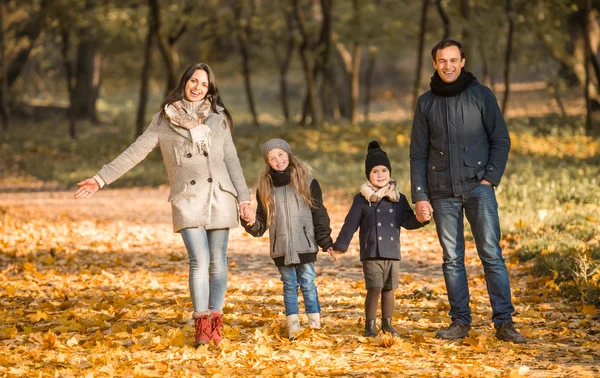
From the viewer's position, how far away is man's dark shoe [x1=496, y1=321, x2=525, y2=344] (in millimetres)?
6484

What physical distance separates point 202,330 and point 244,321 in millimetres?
1077

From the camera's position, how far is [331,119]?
113 feet

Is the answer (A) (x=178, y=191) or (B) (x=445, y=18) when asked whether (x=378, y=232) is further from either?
(B) (x=445, y=18)

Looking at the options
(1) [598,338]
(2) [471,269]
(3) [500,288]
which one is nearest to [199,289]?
(3) [500,288]

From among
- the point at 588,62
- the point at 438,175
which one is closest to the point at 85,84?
the point at 588,62

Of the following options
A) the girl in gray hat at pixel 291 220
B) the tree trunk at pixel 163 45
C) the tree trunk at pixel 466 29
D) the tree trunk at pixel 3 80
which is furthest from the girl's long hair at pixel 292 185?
the tree trunk at pixel 3 80

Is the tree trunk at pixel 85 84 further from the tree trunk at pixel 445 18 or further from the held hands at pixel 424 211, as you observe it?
the held hands at pixel 424 211

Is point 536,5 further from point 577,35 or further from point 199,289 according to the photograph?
point 199,289

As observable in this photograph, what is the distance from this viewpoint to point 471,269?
10.3 m

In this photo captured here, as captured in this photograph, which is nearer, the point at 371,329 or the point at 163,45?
the point at 371,329

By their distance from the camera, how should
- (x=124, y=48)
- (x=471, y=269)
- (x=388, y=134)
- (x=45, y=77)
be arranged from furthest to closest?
(x=45, y=77)
(x=124, y=48)
(x=388, y=134)
(x=471, y=269)

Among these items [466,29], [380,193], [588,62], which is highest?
[466,29]

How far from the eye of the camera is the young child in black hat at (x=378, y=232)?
6723 mm

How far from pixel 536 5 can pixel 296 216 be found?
81.8 ft
